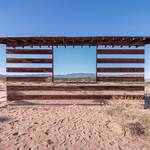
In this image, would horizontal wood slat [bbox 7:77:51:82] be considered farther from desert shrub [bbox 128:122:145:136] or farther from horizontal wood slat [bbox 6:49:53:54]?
desert shrub [bbox 128:122:145:136]

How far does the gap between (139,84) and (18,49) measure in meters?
5.67

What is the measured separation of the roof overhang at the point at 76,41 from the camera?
6938 mm

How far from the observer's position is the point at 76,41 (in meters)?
7.48

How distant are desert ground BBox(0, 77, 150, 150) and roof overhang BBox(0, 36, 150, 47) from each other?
2690 mm

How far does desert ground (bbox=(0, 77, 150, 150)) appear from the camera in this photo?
12.0ft

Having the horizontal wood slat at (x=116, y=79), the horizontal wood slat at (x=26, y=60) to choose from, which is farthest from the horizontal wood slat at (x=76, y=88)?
the horizontal wood slat at (x=26, y=60)

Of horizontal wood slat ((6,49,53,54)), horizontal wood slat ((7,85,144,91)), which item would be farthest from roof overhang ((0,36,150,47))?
horizontal wood slat ((7,85,144,91))

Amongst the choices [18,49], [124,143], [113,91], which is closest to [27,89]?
[18,49]

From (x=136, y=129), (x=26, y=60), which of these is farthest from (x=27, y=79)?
(x=136, y=129)

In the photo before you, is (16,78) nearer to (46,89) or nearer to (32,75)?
(32,75)

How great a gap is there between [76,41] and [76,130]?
4.25m

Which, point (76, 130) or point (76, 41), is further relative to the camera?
point (76, 41)

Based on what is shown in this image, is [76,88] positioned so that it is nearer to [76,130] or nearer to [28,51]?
[28,51]

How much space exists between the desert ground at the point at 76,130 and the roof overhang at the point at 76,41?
8.82 feet
